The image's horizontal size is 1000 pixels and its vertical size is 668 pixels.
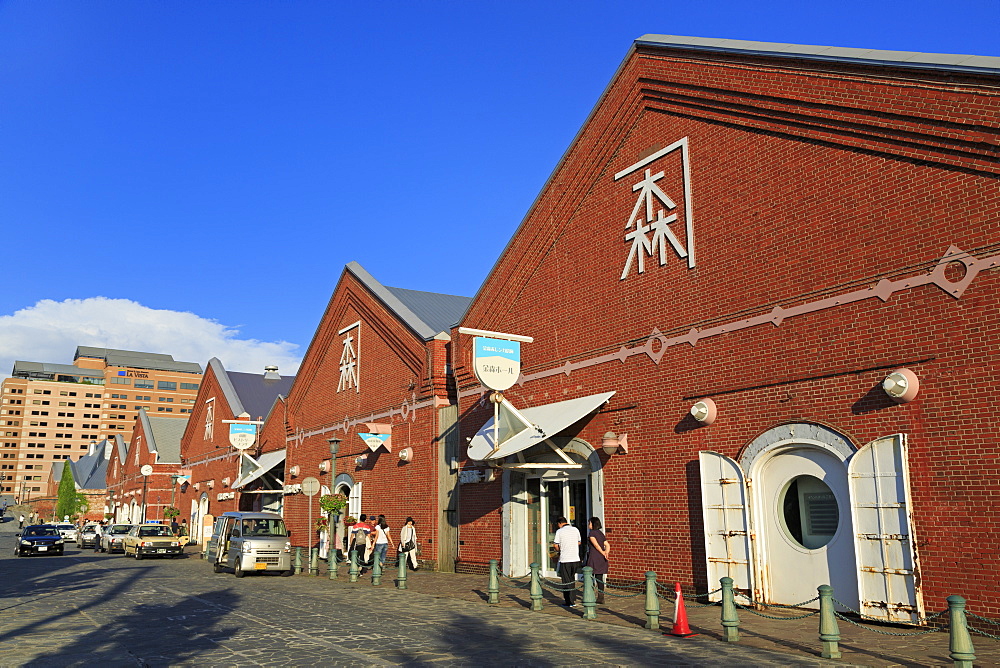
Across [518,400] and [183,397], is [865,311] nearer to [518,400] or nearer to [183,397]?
[518,400]

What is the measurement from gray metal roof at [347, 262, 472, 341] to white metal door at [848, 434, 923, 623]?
15.2 meters

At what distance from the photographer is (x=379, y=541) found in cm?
2219

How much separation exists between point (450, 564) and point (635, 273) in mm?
10798

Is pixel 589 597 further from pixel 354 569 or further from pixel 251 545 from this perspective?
pixel 251 545

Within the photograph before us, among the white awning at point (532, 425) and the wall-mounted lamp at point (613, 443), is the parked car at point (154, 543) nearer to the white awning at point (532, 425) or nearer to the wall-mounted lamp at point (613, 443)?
the white awning at point (532, 425)

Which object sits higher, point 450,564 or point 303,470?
point 303,470

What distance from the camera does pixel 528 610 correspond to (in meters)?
14.5

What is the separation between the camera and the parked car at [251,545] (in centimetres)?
2380

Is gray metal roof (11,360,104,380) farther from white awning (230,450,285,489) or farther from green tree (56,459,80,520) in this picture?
white awning (230,450,285,489)

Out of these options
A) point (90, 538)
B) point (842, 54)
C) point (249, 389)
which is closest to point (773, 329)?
point (842, 54)

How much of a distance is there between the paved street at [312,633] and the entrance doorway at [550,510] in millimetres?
3370

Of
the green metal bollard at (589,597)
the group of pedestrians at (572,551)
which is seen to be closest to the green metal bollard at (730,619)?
the green metal bollard at (589,597)

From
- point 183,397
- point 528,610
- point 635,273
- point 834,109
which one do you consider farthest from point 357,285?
point 183,397

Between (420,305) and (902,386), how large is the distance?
22.0 meters
